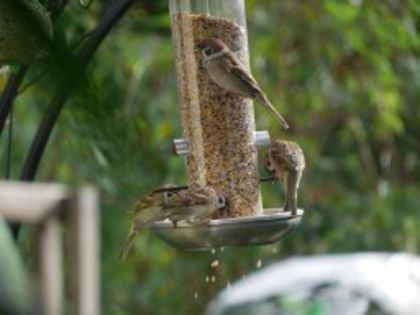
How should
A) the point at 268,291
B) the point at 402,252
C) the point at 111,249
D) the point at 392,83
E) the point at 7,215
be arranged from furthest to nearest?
the point at 402,252, the point at 268,291, the point at 392,83, the point at 111,249, the point at 7,215

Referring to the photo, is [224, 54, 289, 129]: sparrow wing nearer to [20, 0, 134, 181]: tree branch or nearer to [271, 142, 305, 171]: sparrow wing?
[271, 142, 305, 171]: sparrow wing

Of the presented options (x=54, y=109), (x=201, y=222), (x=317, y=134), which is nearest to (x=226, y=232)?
(x=201, y=222)

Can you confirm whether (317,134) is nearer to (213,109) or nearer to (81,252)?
(213,109)

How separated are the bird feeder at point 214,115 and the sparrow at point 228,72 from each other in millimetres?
41

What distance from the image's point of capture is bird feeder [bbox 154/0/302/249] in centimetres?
217

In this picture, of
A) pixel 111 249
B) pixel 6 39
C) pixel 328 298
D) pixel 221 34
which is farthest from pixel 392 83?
pixel 6 39

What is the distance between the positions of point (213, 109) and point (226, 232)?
0.39 meters

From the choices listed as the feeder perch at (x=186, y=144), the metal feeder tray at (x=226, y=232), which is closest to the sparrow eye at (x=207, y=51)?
the feeder perch at (x=186, y=144)

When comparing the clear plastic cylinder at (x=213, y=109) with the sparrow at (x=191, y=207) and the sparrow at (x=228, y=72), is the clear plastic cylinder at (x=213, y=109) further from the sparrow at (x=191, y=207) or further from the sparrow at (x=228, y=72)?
the sparrow at (x=191, y=207)

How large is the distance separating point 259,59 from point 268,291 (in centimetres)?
104

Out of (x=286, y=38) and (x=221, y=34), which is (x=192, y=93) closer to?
(x=221, y=34)

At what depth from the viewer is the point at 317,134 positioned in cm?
668

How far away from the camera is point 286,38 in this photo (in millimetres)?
6070

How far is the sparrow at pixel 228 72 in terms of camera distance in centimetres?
207
